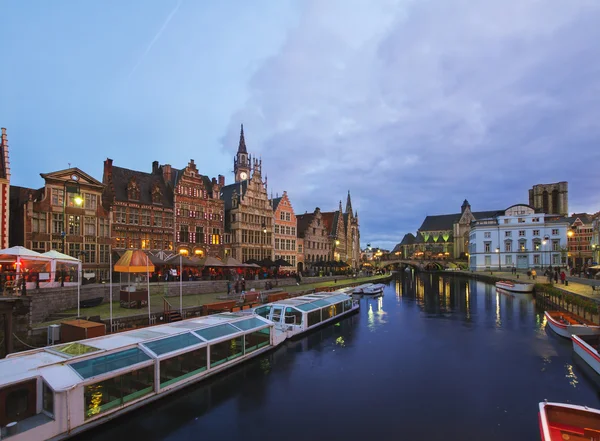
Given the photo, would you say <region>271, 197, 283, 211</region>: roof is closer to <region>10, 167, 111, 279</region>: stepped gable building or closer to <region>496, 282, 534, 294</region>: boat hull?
<region>10, 167, 111, 279</region>: stepped gable building

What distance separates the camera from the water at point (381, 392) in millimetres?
11781

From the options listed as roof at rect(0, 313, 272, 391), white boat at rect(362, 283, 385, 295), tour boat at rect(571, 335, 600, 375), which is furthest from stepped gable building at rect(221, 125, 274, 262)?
tour boat at rect(571, 335, 600, 375)

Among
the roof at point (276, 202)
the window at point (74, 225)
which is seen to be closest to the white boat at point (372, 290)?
the roof at point (276, 202)

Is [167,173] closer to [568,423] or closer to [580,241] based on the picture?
[568,423]

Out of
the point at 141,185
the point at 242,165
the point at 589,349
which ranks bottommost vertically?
the point at 589,349

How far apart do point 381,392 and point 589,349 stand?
10.3m

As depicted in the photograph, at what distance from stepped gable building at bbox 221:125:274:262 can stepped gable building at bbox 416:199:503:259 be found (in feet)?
318

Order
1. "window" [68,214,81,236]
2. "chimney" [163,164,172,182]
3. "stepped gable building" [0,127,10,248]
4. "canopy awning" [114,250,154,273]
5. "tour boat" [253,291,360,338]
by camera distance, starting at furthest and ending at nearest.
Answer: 1. "chimney" [163,164,172,182]
2. "window" [68,214,81,236]
3. "stepped gable building" [0,127,10,248]
4. "tour boat" [253,291,360,338]
5. "canopy awning" [114,250,154,273]

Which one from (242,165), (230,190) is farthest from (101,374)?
(242,165)

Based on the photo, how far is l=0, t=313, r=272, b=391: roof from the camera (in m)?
10.7

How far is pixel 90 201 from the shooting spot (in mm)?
35406

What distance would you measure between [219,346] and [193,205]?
31.4 meters

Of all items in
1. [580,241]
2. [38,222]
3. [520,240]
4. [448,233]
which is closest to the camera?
[38,222]

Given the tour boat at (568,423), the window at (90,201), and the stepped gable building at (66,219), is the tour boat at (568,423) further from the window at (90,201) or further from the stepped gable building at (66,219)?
the window at (90,201)
